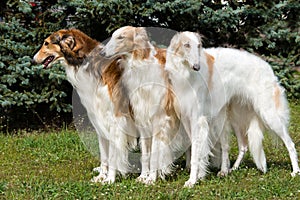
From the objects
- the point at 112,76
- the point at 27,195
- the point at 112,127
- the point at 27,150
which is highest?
the point at 112,76

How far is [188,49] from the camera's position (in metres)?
5.31

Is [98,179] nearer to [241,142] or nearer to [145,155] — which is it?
[145,155]

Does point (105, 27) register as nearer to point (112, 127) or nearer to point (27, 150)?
point (27, 150)

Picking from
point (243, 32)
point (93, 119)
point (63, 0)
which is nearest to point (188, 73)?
point (93, 119)

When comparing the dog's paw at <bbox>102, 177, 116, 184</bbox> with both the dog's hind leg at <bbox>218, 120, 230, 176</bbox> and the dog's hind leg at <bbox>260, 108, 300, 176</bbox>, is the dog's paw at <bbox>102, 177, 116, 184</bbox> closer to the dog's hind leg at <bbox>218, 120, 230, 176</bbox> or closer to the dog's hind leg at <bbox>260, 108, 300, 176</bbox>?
the dog's hind leg at <bbox>218, 120, 230, 176</bbox>

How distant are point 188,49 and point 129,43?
573 millimetres

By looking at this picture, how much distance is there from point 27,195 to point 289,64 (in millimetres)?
5738

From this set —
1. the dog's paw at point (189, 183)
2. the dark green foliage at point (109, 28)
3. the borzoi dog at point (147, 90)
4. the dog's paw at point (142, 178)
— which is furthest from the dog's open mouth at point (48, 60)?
the dark green foliage at point (109, 28)

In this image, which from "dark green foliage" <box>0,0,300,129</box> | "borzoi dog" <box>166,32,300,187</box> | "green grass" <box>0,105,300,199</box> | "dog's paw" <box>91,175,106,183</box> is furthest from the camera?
"dark green foliage" <box>0,0,300,129</box>

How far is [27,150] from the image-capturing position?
7.29 metres

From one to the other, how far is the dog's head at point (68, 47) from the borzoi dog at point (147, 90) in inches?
8.5

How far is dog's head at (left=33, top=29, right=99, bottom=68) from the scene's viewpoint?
18.4 feet

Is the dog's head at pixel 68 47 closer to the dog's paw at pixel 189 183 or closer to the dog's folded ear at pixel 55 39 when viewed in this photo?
the dog's folded ear at pixel 55 39

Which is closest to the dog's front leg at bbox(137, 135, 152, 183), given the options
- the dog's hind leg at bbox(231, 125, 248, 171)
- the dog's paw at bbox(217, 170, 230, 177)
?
the dog's paw at bbox(217, 170, 230, 177)
